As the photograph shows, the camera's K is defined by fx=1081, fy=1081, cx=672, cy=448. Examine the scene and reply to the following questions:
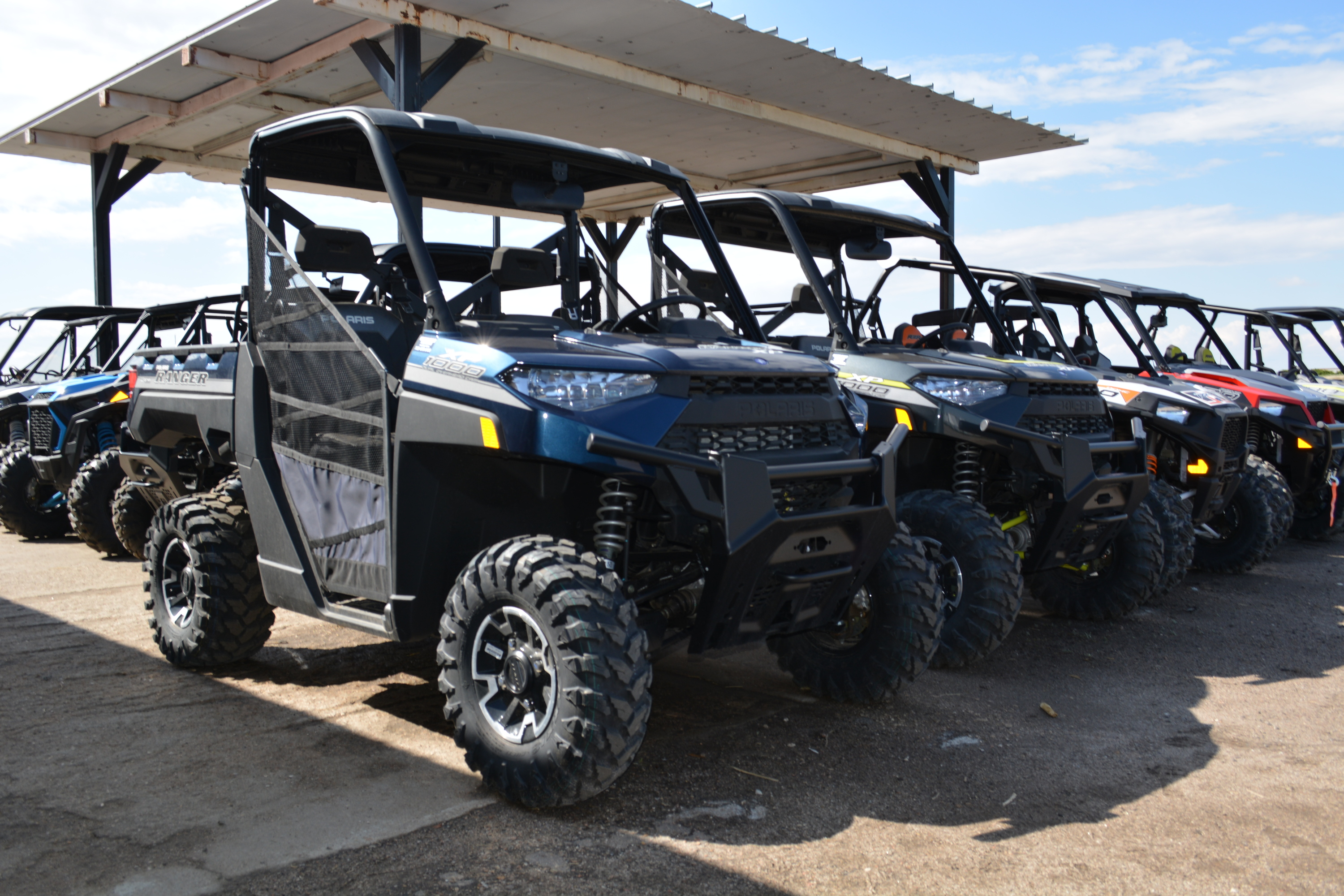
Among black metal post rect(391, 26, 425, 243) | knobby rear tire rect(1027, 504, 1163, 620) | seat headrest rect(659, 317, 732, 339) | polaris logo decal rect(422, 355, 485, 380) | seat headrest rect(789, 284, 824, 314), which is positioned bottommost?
knobby rear tire rect(1027, 504, 1163, 620)

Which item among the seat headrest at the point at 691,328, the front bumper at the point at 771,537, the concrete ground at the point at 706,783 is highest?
the seat headrest at the point at 691,328

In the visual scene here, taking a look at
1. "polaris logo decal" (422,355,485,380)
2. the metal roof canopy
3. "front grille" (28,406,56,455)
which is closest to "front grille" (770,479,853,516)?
"polaris logo decal" (422,355,485,380)

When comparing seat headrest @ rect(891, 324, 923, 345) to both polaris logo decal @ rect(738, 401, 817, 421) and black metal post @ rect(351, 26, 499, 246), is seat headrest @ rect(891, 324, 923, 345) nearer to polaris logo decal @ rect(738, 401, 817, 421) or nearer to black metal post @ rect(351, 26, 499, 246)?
polaris logo decal @ rect(738, 401, 817, 421)

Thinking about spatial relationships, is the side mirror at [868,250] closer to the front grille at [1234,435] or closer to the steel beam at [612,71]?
the front grille at [1234,435]

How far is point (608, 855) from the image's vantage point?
3.06m

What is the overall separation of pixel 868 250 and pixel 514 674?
3.86m

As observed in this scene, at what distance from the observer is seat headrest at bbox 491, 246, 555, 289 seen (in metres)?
4.37

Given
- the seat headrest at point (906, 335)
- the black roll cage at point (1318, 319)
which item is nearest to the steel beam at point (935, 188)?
the black roll cage at point (1318, 319)

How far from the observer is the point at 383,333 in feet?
13.5

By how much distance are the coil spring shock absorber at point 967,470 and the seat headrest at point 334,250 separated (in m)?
3.00

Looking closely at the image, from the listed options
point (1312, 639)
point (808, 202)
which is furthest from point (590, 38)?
point (1312, 639)

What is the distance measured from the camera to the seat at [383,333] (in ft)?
13.3

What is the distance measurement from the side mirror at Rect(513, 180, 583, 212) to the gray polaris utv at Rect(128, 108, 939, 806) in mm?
14

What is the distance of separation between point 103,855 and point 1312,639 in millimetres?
6175
